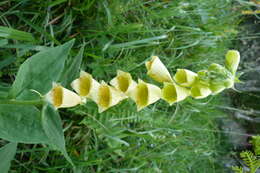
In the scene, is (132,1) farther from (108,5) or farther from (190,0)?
(190,0)

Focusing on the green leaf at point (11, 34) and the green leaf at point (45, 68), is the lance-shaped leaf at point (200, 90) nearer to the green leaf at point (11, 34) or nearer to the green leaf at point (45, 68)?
the green leaf at point (45, 68)

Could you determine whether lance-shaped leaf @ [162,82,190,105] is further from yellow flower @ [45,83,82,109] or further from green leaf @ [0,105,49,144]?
green leaf @ [0,105,49,144]

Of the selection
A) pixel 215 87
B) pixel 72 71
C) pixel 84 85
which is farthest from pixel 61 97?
pixel 215 87

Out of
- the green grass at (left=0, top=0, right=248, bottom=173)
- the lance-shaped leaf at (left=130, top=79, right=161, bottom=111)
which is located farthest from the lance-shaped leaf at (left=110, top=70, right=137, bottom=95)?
the green grass at (left=0, top=0, right=248, bottom=173)

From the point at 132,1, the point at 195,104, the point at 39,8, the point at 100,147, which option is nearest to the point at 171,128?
the point at 195,104

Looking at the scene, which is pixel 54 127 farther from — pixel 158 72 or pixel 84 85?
pixel 158 72
